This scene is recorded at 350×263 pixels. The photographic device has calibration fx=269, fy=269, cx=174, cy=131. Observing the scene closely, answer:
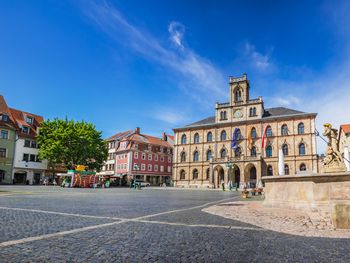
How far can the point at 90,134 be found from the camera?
4344cm

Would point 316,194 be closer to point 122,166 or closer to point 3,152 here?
point 3,152

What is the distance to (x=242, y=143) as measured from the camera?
54.3 m

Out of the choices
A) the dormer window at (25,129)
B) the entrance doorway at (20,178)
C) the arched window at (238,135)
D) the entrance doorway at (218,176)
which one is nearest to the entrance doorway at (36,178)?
the entrance doorway at (20,178)

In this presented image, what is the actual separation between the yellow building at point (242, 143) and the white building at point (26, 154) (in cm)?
2784

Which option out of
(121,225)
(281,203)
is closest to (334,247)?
(121,225)

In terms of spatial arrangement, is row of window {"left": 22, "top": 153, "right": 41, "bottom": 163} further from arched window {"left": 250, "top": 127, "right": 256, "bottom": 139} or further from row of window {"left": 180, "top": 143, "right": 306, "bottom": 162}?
arched window {"left": 250, "top": 127, "right": 256, "bottom": 139}

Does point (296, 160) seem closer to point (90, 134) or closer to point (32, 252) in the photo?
point (90, 134)

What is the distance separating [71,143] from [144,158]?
23.5 m

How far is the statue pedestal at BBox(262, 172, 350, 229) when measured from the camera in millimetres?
6906

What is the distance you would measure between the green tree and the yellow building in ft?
69.1

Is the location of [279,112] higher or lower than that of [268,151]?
higher

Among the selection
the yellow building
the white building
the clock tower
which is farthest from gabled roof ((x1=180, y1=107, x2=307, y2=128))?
the white building

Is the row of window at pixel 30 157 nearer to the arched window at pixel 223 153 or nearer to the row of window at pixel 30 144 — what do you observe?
the row of window at pixel 30 144

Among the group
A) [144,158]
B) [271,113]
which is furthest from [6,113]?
[271,113]
